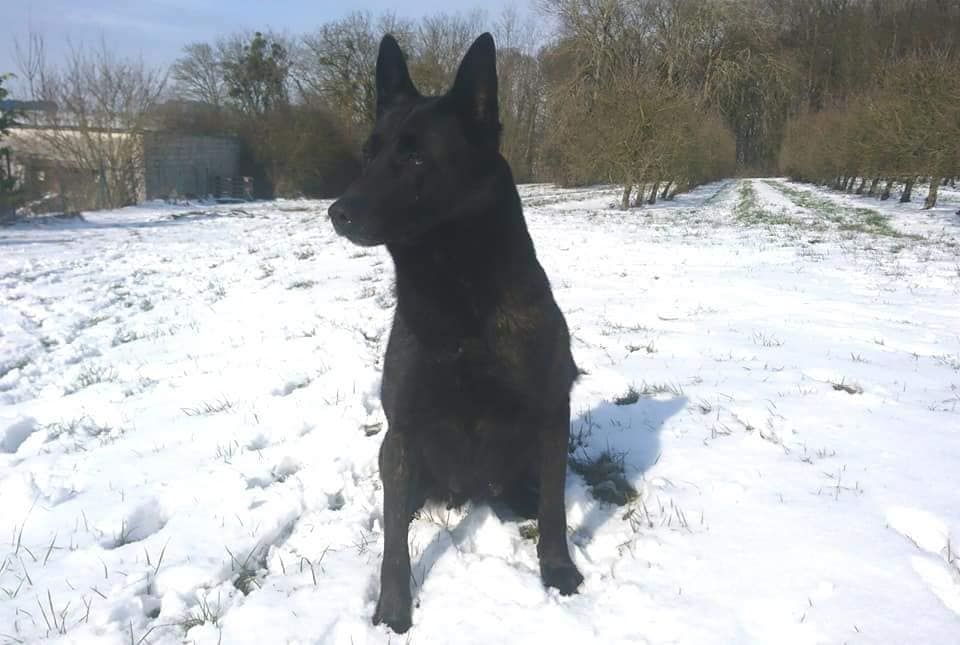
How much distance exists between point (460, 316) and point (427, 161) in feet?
1.76

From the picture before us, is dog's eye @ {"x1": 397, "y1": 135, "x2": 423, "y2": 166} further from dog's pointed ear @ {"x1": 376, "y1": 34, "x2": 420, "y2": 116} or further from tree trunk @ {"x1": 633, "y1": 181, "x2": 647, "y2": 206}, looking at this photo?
tree trunk @ {"x1": 633, "y1": 181, "x2": 647, "y2": 206}

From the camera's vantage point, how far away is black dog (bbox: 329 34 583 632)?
1896 mm

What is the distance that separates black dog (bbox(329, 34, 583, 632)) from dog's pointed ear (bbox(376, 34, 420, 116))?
17 cm

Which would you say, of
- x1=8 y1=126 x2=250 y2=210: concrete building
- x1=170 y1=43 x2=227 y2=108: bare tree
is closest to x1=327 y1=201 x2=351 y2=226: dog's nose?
x1=8 y1=126 x2=250 y2=210: concrete building

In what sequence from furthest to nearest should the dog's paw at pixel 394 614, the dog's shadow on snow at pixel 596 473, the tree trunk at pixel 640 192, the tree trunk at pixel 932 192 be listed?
the tree trunk at pixel 640 192 → the tree trunk at pixel 932 192 → the dog's shadow on snow at pixel 596 473 → the dog's paw at pixel 394 614

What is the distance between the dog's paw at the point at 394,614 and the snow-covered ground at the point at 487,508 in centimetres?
3

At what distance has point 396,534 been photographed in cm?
192

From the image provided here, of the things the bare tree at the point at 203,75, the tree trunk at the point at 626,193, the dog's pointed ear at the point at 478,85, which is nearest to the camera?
the dog's pointed ear at the point at 478,85

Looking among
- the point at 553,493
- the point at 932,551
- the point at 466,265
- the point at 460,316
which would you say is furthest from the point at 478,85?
the point at 932,551

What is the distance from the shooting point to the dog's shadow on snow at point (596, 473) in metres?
2.21

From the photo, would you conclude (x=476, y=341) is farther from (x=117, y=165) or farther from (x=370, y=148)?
(x=117, y=165)

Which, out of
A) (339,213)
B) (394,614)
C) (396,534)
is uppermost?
(339,213)

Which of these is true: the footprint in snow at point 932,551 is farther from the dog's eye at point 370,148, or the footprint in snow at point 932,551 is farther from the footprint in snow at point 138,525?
the footprint in snow at point 138,525

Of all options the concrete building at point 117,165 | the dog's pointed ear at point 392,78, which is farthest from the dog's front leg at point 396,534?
the concrete building at point 117,165
